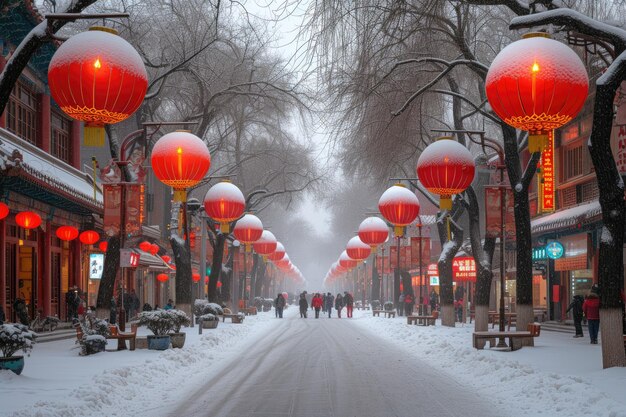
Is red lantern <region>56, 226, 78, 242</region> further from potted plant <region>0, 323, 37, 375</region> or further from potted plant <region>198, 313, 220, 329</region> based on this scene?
potted plant <region>0, 323, 37, 375</region>

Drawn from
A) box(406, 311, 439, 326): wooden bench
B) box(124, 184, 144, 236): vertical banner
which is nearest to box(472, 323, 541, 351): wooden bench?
box(124, 184, 144, 236): vertical banner

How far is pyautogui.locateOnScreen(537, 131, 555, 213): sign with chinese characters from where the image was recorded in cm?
3119

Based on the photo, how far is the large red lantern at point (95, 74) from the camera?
494 inches

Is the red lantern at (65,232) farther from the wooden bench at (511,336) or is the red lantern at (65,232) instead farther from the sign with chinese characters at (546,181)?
the sign with chinese characters at (546,181)

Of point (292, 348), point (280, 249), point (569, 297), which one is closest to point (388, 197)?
point (292, 348)

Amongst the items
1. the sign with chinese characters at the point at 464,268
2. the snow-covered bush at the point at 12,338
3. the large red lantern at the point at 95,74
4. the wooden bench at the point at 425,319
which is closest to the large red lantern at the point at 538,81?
the large red lantern at the point at 95,74

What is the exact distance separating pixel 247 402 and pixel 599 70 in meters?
16.8

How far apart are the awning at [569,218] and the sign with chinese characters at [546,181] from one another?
1.09 meters

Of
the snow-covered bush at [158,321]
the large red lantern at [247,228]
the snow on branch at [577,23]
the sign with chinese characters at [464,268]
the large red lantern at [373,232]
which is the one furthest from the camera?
the sign with chinese characters at [464,268]

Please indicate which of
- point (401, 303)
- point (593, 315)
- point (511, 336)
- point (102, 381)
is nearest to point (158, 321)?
point (102, 381)

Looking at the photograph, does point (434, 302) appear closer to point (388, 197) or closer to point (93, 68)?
point (388, 197)

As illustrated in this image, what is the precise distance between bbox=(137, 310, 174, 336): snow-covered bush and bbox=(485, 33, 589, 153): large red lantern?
11883 millimetres

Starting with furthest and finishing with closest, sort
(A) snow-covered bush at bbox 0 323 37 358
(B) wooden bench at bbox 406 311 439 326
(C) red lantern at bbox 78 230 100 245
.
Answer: (B) wooden bench at bbox 406 311 439 326 → (C) red lantern at bbox 78 230 100 245 → (A) snow-covered bush at bbox 0 323 37 358

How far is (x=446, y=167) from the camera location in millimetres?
20078
